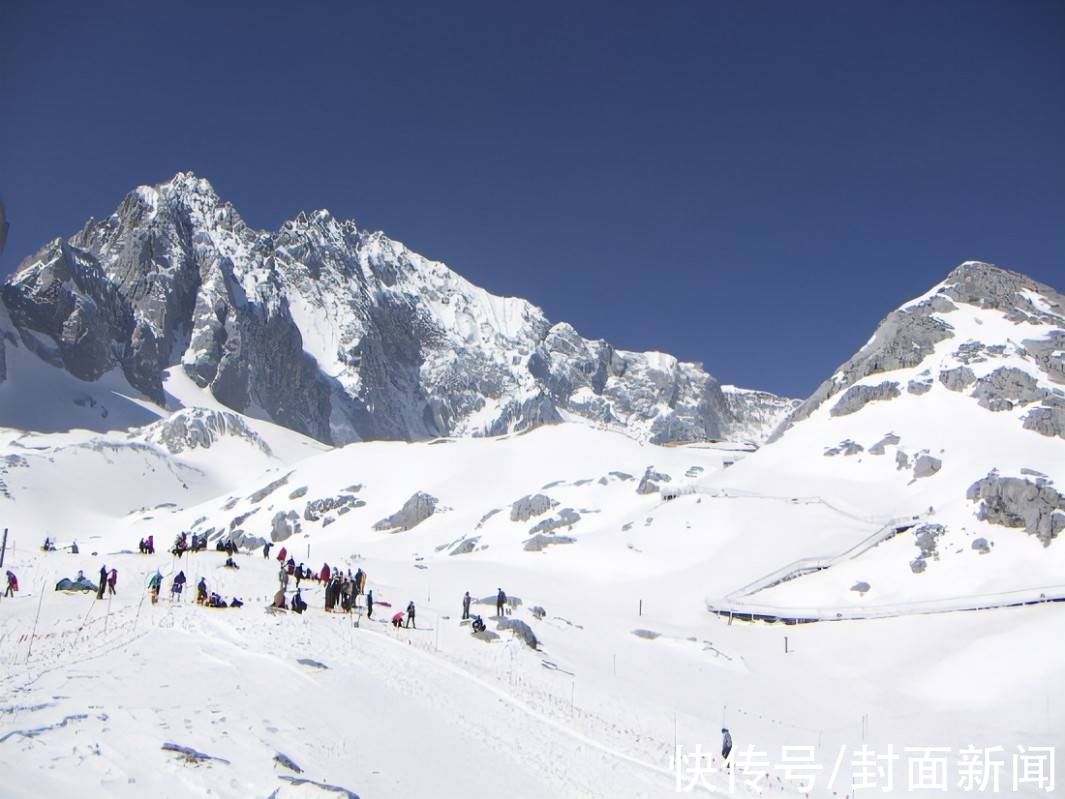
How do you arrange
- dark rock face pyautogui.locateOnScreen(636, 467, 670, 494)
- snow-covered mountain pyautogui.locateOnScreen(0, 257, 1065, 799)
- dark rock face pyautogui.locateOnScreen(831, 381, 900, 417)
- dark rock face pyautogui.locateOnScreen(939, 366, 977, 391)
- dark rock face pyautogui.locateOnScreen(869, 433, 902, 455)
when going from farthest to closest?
dark rock face pyautogui.locateOnScreen(831, 381, 900, 417)
dark rock face pyautogui.locateOnScreen(636, 467, 670, 494)
dark rock face pyautogui.locateOnScreen(939, 366, 977, 391)
dark rock face pyautogui.locateOnScreen(869, 433, 902, 455)
snow-covered mountain pyautogui.locateOnScreen(0, 257, 1065, 799)

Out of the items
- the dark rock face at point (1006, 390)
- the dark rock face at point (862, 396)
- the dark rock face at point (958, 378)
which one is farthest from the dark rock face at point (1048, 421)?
the dark rock face at point (862, 396)

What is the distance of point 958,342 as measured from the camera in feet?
292

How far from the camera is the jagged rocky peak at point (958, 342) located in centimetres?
8319

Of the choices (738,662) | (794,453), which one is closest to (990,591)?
(738,662)

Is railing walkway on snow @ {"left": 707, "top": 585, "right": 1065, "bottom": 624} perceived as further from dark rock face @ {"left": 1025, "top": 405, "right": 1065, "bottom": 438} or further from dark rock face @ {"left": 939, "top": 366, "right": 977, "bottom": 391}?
dark rock face @ {"left": 939, "top": 366, "right": 977, "bottom": 391}

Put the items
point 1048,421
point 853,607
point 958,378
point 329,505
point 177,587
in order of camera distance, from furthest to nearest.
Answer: point 329,505, point 958,378, point 1048,421, point 853,607, point 177,587

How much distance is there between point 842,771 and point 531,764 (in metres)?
13.4

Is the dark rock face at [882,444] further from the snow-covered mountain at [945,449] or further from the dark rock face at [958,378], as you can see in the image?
the dark rock face at [958,378]

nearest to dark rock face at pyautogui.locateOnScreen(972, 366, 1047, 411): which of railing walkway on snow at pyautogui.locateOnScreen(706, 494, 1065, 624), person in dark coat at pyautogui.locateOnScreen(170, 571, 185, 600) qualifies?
railing walkway on snow at pyautogui.locateOnScreen(706, 494, 1065, 624)

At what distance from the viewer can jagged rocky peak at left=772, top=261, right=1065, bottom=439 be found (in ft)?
273

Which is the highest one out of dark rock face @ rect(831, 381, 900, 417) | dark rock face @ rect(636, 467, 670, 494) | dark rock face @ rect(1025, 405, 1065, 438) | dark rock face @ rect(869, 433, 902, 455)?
dark rock face @ rect(831, 381, 900, 417)

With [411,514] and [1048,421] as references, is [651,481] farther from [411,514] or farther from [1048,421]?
[1048,421]

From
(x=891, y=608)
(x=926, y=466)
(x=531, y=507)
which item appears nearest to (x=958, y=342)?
(x=926, y=466)

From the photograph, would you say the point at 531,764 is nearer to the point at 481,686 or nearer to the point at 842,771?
the point at 481,686
